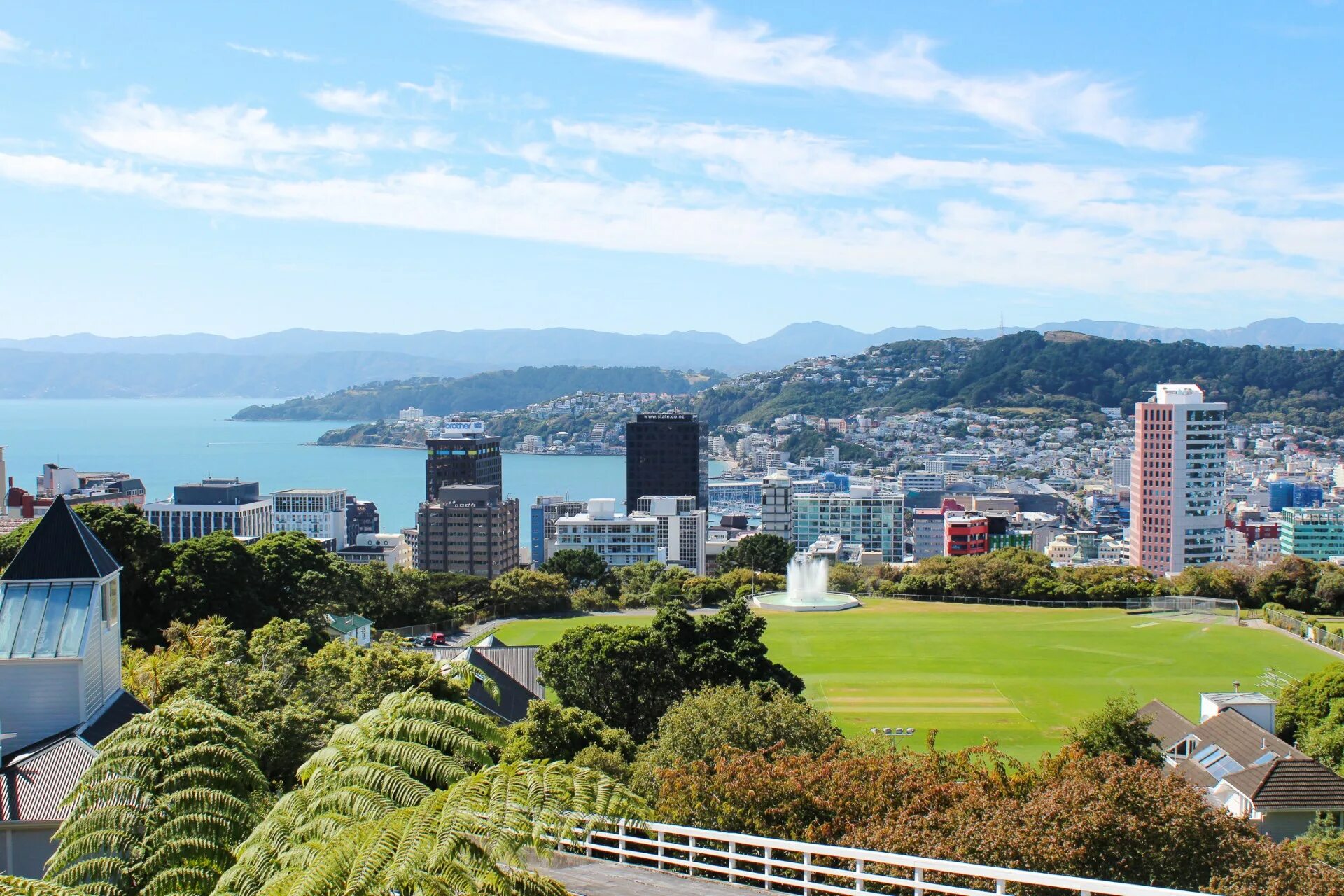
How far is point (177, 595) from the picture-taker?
2283cm

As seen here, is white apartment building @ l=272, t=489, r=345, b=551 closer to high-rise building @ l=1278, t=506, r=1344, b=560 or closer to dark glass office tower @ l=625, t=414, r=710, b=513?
dark glass office tower @ l=625, t=414, r=710, b=513

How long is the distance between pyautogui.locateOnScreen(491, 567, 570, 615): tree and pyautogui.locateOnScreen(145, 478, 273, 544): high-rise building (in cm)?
5070

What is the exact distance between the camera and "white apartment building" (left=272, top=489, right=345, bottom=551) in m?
99.4

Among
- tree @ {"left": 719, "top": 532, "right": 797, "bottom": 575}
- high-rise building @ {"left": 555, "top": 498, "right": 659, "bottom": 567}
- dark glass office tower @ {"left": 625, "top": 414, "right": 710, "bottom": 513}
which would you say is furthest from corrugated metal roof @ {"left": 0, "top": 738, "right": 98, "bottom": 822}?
dark glass office tower @ {"left": 625, "top": 414, "right": 710, "bottom": 513}

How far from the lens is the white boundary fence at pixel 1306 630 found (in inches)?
1334

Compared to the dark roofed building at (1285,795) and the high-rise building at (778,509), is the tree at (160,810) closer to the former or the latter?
the dark roofed building at (1285,795)

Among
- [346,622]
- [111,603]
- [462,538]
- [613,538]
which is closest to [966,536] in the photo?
[613,538]

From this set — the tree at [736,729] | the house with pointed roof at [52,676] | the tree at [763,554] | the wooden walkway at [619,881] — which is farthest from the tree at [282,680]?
the tree at [763,554]

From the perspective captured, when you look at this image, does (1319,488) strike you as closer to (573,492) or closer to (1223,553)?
(1223,553)

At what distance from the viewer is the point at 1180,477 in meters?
→ 86.1

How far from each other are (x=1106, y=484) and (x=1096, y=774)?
143133 mm

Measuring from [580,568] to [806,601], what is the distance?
465 inches

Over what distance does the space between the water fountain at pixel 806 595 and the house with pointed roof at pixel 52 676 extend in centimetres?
3433

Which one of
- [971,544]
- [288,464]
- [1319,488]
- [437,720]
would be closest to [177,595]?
[437,720]
